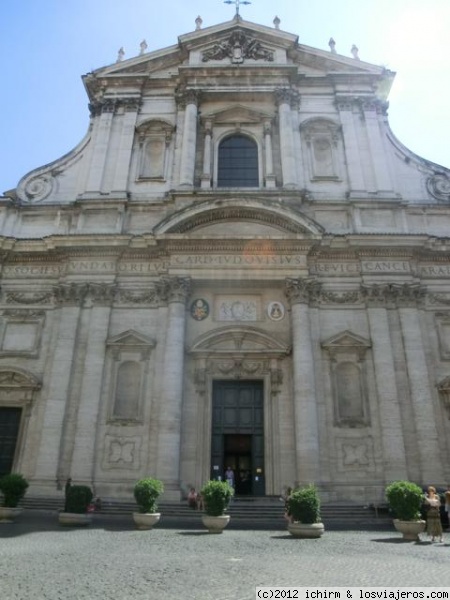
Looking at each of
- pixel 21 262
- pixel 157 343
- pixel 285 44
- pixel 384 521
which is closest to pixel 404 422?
pixel 384 521

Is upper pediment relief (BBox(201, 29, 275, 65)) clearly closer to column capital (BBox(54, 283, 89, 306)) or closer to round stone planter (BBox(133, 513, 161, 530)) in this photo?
column capital (BBox(54, 283, 89, 306))

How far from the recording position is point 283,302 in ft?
61.3

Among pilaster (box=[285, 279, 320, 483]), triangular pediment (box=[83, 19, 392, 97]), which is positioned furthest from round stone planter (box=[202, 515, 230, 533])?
triangular pediment (box=[83, 19, 392, 97])

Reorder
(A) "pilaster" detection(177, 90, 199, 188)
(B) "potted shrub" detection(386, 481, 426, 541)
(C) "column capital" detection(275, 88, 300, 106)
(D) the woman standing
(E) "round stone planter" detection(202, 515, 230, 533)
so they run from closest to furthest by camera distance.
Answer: (D) the woman standing
(B) "potted shrub" detection(386, 481, 426, 541)
(E) "round stone planter" detection(202, 515, 230, 533)
(A) "pilaster" detection(177, 90, 199, 188)
(C) "column capital" detection(275, 88, 300, 106)

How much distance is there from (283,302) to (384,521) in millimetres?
8208

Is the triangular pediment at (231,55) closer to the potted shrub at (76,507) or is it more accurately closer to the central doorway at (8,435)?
the central doorway at (8,435)

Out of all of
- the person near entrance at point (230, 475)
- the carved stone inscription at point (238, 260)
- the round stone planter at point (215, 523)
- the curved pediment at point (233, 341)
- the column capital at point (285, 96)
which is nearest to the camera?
the round stone planter at point (215, 523)

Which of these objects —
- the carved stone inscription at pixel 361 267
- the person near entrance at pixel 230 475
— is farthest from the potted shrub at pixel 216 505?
the carved stone inscription at pixel 361 267

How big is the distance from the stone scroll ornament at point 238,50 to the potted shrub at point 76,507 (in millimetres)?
20701

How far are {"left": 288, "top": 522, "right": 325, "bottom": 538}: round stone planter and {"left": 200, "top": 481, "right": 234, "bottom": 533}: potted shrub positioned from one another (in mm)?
1706

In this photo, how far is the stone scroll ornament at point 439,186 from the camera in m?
20.7

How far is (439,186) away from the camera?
21031 millimetres

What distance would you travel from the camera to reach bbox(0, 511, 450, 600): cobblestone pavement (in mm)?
5996

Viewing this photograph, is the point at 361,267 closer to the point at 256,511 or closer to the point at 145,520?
the point at 256,511
